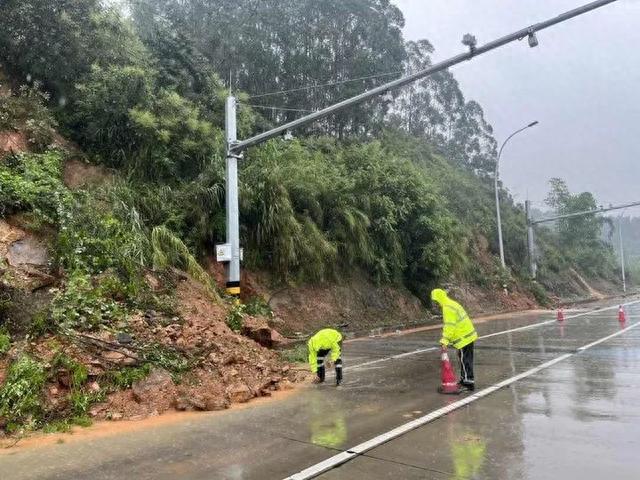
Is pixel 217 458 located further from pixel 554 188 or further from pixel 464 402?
pixel 554 188

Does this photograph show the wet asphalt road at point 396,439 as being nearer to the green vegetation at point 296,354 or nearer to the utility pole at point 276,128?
the green vegetation at point 296,354

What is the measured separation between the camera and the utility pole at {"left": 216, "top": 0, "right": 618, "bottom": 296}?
962 centimetres

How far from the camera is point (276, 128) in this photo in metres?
11.6

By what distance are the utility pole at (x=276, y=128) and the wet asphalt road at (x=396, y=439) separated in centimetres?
423

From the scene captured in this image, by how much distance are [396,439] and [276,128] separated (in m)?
7.69

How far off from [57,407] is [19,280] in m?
2.63

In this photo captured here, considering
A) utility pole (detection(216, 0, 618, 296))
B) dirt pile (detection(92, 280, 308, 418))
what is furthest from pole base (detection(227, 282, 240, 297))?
dirt pile (detection(92, 280, 308, 418))

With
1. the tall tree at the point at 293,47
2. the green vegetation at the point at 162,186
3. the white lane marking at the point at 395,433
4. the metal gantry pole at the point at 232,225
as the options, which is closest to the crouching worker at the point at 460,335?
the white lane marking at the point at 395,433

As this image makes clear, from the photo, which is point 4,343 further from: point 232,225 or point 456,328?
point 456,328

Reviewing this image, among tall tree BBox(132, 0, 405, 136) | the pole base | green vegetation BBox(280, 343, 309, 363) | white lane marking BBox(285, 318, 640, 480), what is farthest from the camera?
tall tree BBox(132, 0, 405, 136)

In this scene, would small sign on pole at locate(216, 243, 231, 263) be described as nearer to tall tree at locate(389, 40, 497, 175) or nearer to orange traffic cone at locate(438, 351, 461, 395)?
orange traffic cone at locate(438, 351, 461, 395)

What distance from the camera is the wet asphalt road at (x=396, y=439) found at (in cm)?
482

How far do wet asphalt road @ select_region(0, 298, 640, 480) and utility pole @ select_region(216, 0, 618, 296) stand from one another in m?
4.23

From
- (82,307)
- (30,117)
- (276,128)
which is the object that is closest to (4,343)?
(82,307)
